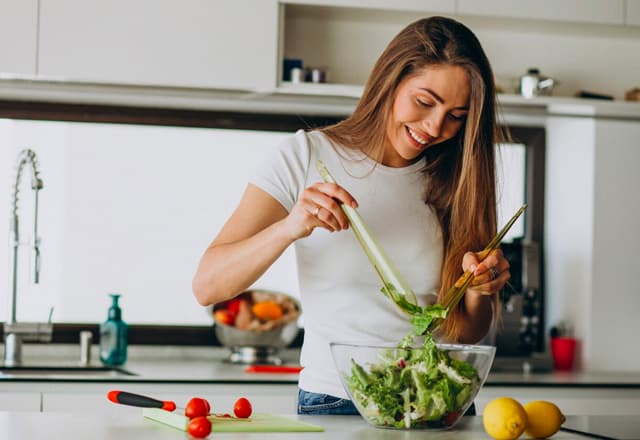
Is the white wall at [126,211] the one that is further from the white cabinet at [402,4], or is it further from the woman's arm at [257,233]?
the woman's arm at [257,233]

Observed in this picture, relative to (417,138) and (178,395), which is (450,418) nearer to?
(417,138)

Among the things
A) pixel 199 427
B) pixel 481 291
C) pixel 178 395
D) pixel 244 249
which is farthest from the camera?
pixel 178 395

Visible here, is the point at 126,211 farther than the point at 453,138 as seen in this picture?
Yes

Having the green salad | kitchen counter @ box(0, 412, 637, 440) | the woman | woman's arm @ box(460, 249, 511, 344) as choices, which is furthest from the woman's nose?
kitchen counter @ box(0, 412, 637, 440)

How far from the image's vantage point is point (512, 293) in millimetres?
3256

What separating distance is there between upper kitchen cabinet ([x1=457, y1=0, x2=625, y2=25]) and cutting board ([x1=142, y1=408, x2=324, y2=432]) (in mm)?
1950

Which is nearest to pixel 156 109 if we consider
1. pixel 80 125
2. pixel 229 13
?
pixel 80 125

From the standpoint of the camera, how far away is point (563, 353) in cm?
334

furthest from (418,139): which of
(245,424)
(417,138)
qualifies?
(245,424)

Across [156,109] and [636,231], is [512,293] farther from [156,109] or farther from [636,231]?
[156,109]

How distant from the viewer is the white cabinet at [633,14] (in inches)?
128

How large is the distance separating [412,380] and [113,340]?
1.77m

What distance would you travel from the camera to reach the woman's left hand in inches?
65.4

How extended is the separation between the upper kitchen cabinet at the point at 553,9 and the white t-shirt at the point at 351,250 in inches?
54.7
